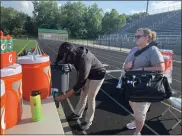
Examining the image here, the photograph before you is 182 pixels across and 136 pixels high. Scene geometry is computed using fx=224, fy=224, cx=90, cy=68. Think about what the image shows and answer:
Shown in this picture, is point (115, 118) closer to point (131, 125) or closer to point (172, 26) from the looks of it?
point (131, 125)

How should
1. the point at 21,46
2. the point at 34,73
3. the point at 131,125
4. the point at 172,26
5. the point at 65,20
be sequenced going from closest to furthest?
the point at 34,73
the point at 131,125
the point at 21,46
the point at 172,26
the point at 65,20

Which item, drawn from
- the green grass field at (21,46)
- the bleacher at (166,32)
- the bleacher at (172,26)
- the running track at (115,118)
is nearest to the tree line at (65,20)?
the bleacher at (166,32)

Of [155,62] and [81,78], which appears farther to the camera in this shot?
[81,78]

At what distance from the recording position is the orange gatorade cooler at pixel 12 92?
6.65 ft

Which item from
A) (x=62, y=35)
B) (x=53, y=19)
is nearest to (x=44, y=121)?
(x=62, y=35)

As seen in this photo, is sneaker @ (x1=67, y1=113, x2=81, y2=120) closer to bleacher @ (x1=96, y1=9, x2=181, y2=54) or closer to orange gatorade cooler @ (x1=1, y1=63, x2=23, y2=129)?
orange gatorade cooler @ (x1=1, y1=63, x2=23, y2=129)

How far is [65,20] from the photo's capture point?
80.4 meters

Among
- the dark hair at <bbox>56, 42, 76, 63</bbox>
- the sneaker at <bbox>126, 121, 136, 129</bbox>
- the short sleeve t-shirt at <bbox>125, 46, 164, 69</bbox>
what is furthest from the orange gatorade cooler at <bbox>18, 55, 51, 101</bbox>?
the sneaker at <bbox>126, 121, 136, 129</bbox>

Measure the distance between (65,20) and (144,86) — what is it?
7970 centimetres

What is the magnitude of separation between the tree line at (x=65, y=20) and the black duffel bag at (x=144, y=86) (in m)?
68.9

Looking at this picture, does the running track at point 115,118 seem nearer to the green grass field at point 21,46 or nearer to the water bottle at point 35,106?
the water bottle at point 35,106

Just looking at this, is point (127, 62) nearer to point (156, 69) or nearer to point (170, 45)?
point (156, 69)

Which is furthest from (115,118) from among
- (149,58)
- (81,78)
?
(149,58)

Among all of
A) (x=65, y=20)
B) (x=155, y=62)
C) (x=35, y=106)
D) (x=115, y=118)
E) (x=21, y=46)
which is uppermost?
(x=65, y=20)
